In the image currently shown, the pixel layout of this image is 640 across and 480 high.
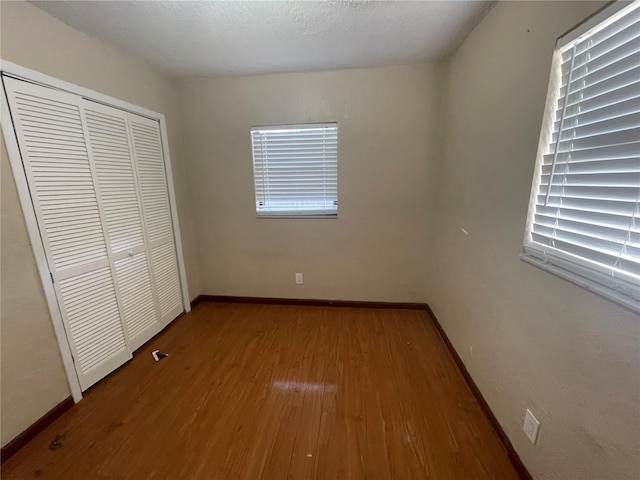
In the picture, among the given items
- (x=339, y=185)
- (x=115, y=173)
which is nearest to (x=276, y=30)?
(x=339, y=185)

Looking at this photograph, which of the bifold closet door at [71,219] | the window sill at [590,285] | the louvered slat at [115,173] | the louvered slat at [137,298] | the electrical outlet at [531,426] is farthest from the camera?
the louvered slat at [137,298]

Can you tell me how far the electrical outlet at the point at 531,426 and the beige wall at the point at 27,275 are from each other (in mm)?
2560

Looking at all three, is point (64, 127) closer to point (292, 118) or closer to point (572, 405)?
point (292, 118)

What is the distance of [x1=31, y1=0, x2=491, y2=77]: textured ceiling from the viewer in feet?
4.76

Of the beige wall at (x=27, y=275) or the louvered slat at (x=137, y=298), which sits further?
the louvered slat at (x=137, y=298)

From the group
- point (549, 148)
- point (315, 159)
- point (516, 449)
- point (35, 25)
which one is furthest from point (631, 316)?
point (35, 25)

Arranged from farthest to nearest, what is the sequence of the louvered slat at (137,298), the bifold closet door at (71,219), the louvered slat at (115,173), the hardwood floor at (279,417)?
the louvered slat at (137,298)
the louvered slat at (115,173)
the bifold closet door at (71,219)
the hardwood floor at (279,417)

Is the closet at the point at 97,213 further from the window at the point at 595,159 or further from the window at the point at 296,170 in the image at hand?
the window at the point at 595,159

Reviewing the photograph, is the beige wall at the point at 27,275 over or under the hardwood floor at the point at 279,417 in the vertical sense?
over

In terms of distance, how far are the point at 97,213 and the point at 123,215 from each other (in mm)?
214

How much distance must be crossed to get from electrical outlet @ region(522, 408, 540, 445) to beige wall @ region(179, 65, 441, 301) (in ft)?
5.16

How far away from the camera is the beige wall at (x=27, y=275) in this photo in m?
1.30

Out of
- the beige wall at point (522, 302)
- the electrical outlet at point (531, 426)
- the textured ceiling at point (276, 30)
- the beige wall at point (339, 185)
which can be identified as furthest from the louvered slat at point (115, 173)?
the electrical outlet at point (531, 426)

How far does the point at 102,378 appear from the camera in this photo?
1.82 meters
